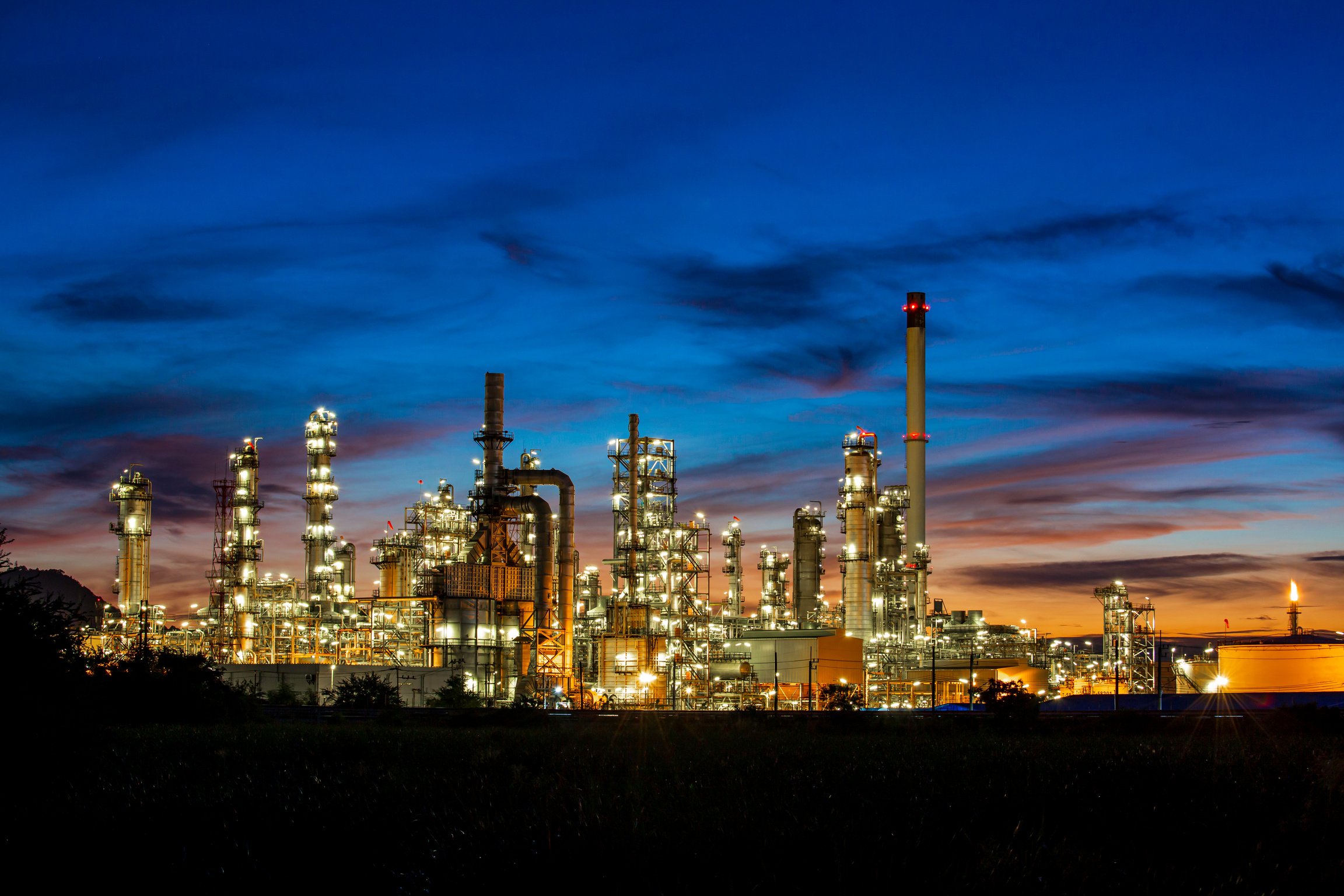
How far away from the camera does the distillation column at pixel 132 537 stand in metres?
103

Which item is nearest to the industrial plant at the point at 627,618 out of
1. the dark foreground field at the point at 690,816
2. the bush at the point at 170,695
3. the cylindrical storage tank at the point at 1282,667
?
the cylindrical storage tank at the point at 1282,667

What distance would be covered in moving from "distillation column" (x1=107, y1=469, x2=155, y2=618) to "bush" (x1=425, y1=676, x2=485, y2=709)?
49271 mm

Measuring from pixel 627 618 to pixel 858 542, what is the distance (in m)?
20.3

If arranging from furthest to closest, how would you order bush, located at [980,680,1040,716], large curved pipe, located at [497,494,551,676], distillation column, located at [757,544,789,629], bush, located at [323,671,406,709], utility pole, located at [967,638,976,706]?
distillation column, located at [757,544,789,629]
large curved pipe, located at [497,494,551,676]
bush, located at [323,671,406,709]
utility pole, located at [967,638,976,706]
bush, located at [980,680,1040,716]

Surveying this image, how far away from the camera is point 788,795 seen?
1462 centimetres

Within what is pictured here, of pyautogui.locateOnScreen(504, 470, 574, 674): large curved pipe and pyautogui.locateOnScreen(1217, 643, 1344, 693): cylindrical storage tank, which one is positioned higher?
pyautogui.locateOnScreen(504, 470, 574, 674): large curved pipe

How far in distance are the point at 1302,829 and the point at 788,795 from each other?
6.09 m

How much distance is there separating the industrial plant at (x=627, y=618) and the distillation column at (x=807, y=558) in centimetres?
22

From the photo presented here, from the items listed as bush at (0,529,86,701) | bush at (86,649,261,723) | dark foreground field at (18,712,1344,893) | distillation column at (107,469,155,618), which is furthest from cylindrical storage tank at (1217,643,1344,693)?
distillation column at (107,469,155,618)

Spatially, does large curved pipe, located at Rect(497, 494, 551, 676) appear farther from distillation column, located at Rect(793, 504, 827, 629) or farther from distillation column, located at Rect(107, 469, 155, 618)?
distillation column, located at Rect(107, 469, 155, 618)

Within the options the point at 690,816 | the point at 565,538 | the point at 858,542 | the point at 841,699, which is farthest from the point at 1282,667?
the point at 690,816

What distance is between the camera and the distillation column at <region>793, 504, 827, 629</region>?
342 feet

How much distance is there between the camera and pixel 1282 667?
240ft

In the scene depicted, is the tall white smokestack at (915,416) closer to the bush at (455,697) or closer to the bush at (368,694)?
the bush at (455,697)
